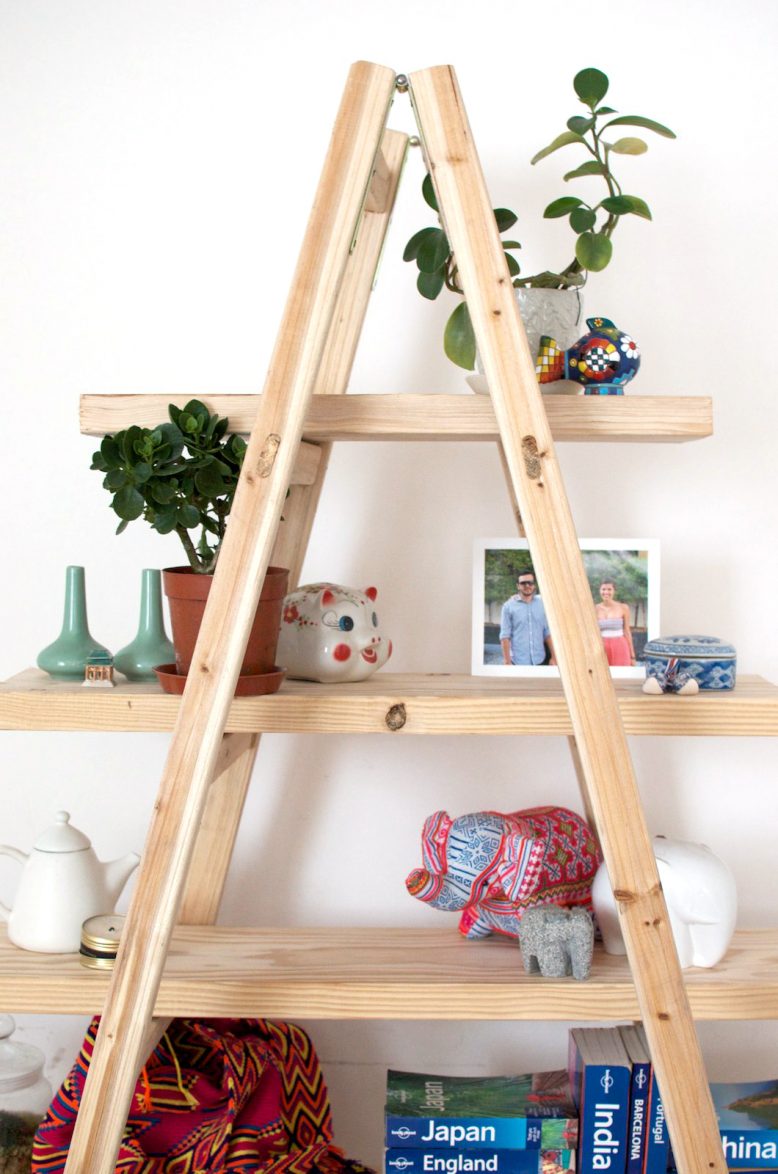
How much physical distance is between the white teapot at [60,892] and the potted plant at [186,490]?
267 mm

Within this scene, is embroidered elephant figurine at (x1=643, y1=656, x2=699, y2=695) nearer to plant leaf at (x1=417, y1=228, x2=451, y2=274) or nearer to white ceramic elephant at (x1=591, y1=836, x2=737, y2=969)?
white ceramic elephant at (x1=591, y1=836, x2=737, y2=969)

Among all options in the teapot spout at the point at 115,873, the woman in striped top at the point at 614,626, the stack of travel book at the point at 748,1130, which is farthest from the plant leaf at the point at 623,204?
the stack of travel book at the point at 748,1130

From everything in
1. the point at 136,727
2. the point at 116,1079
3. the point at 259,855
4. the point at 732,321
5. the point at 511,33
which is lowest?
the point at 116,1079

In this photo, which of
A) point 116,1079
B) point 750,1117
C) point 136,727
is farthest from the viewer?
point 750,1117

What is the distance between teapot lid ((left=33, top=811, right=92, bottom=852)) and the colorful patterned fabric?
212 millimetres

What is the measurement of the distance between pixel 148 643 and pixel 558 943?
1.99ft

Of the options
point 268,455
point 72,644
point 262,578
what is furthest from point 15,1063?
point 268,455

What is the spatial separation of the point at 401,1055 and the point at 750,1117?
1.75ft

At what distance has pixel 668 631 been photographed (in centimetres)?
172

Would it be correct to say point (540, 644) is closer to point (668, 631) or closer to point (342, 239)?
point (668, 631)

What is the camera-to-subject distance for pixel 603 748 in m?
1.18

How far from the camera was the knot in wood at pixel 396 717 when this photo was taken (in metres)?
1.29

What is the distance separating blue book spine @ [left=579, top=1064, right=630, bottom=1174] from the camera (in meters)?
1.40

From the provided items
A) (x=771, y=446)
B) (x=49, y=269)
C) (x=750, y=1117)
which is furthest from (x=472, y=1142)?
(x=49, y=269)
